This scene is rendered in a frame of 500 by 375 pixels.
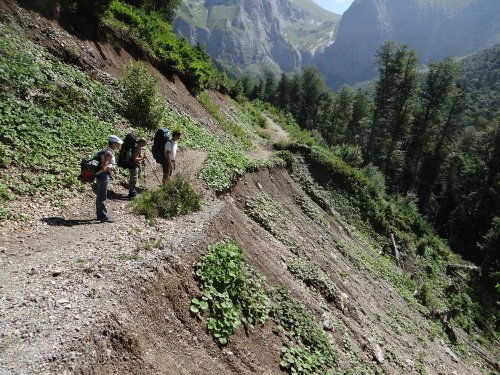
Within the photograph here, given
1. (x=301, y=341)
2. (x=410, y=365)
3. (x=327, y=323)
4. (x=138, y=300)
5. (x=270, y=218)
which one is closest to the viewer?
(x=138, y=300)

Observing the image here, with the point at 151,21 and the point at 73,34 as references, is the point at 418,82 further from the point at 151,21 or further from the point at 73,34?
the point at 73,34

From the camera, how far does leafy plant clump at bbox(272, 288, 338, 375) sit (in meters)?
7.27

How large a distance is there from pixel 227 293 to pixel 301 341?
222 centimetres

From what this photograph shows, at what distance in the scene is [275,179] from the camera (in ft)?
62.3

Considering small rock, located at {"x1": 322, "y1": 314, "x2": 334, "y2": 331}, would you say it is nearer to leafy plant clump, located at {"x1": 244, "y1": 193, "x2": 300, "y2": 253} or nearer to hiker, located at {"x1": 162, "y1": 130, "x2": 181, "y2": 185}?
leafy plant clump, located at {"x1": 244, "y1": 193, "x2": 300, "y2": 253}

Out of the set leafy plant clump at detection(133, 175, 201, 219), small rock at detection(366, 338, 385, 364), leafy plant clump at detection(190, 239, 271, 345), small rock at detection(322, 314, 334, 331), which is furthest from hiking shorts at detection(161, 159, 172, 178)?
small rock at detection(366, 338, 385, 364)

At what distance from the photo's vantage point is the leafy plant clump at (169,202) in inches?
358

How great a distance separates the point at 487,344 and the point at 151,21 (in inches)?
1084

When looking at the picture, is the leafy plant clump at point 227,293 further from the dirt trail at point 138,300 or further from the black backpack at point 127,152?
the black backpack at point 127,152

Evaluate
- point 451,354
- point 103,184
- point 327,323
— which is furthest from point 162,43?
point 451,354

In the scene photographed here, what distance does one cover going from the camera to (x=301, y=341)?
26.2ft

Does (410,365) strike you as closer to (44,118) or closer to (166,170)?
(166,170)

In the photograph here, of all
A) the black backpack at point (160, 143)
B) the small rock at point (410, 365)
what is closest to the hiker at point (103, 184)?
the black backpack at point (160, 143)

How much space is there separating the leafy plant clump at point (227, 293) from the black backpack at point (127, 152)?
399cm
